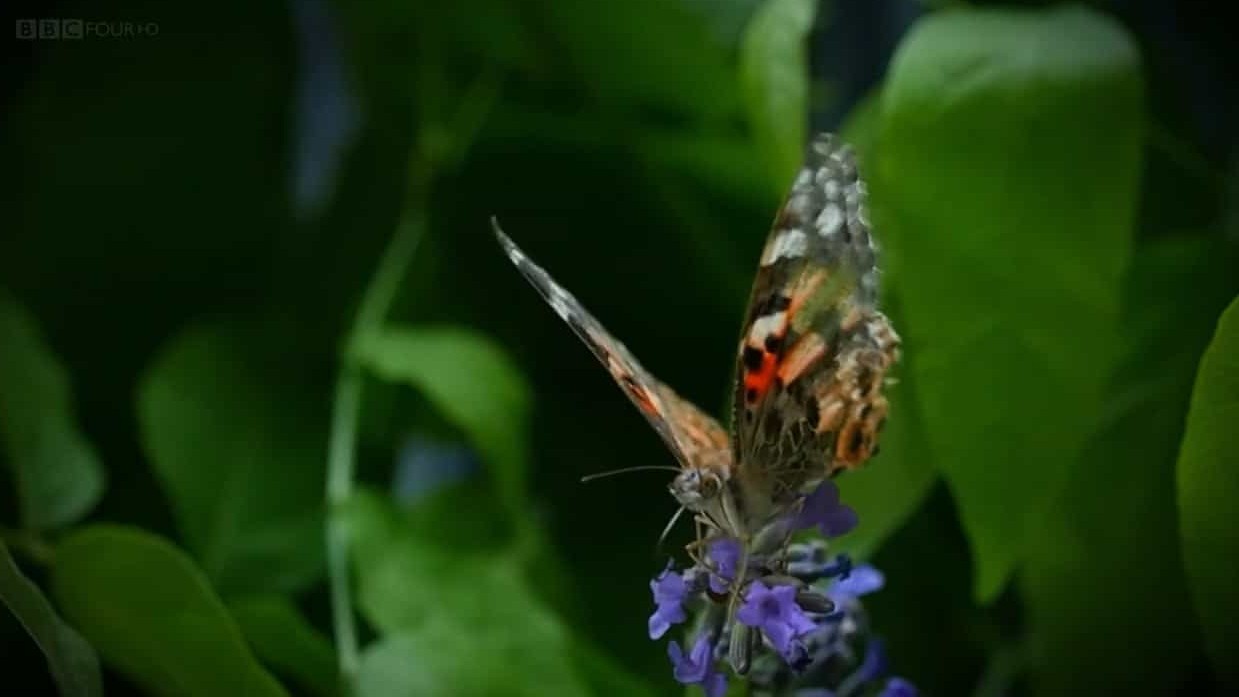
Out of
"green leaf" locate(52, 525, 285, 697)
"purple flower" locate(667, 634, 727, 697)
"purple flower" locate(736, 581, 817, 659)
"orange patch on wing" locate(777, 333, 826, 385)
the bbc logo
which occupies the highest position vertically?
the bbc logo

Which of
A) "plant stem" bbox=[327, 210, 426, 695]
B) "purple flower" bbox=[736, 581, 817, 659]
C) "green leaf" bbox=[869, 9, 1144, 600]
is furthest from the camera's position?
"plant stem" bbox=[327, 210, 426, 695]

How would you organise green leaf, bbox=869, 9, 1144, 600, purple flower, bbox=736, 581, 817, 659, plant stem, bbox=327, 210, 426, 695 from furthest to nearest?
plant stem, bbox=327, 210, 426, 695 → green leaf, bbox=869, 9, 1144, 600 → purple flower, bbox=736, 581, 817, 659

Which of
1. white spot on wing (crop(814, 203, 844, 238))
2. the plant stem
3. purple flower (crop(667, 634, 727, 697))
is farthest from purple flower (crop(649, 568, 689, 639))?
the plant stem

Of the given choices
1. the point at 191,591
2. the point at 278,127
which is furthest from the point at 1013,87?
the point at 278,127

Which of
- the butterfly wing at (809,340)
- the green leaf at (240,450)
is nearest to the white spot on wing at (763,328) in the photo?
the butterfly wing at (809,340)

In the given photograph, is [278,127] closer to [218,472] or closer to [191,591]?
Answer: [218,472]

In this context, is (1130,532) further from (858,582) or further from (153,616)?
(153,616)

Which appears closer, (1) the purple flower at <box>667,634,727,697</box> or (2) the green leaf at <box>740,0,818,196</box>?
(1) the purple flower at <box>667,634,727,697</box>

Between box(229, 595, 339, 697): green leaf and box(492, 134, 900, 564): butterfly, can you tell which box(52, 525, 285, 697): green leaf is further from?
box(492, 134, 900, 564): butterfly
